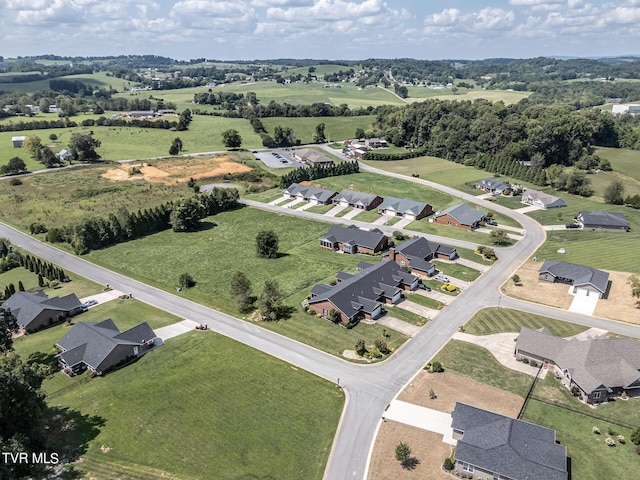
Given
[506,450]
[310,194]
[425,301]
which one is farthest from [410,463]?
[310,194]

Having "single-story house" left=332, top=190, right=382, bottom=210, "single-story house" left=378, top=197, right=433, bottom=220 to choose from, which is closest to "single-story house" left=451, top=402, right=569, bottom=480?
"single-story house" left=378, top=197, right=433, bottom=220

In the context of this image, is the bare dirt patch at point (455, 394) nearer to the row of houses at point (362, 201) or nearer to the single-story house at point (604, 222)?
the row of houses at point (362, 201)

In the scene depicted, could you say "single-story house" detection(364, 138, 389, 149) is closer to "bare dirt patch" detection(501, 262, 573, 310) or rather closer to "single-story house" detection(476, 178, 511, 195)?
"single-story house" detection(476, 178, 511, 195)

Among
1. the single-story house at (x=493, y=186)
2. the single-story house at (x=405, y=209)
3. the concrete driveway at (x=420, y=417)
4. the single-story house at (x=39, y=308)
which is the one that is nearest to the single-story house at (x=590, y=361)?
the concrete driveway at (x=420, y=417)

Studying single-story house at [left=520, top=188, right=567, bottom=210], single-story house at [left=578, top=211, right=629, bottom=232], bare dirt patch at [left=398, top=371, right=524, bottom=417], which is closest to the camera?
bare dirt patch at [left=398, top=371, right=524, bottom=417]

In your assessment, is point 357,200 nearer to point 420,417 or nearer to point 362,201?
point 362,201

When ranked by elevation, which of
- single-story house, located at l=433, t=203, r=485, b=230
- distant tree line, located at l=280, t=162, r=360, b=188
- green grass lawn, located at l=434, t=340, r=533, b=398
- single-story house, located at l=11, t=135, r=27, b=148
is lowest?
green grass lawn, located at l=434, t=340, r=533, b=398

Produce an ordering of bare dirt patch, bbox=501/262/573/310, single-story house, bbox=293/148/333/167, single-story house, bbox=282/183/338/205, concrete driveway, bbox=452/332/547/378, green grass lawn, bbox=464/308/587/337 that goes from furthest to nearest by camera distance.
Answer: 1. single-story house, bbox=293/148/333/167
2. single-story house, bbox=282/183/338/205
3. bare dirt patch, bbox=501/262/573/310
4. green grass lawn, bbox=464/308/587/337
5. concrete driveway, bbox=452/332/547/378

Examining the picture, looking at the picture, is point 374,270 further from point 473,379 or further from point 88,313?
point 88,313

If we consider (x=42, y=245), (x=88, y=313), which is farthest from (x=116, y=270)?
(x=42, y=245)
